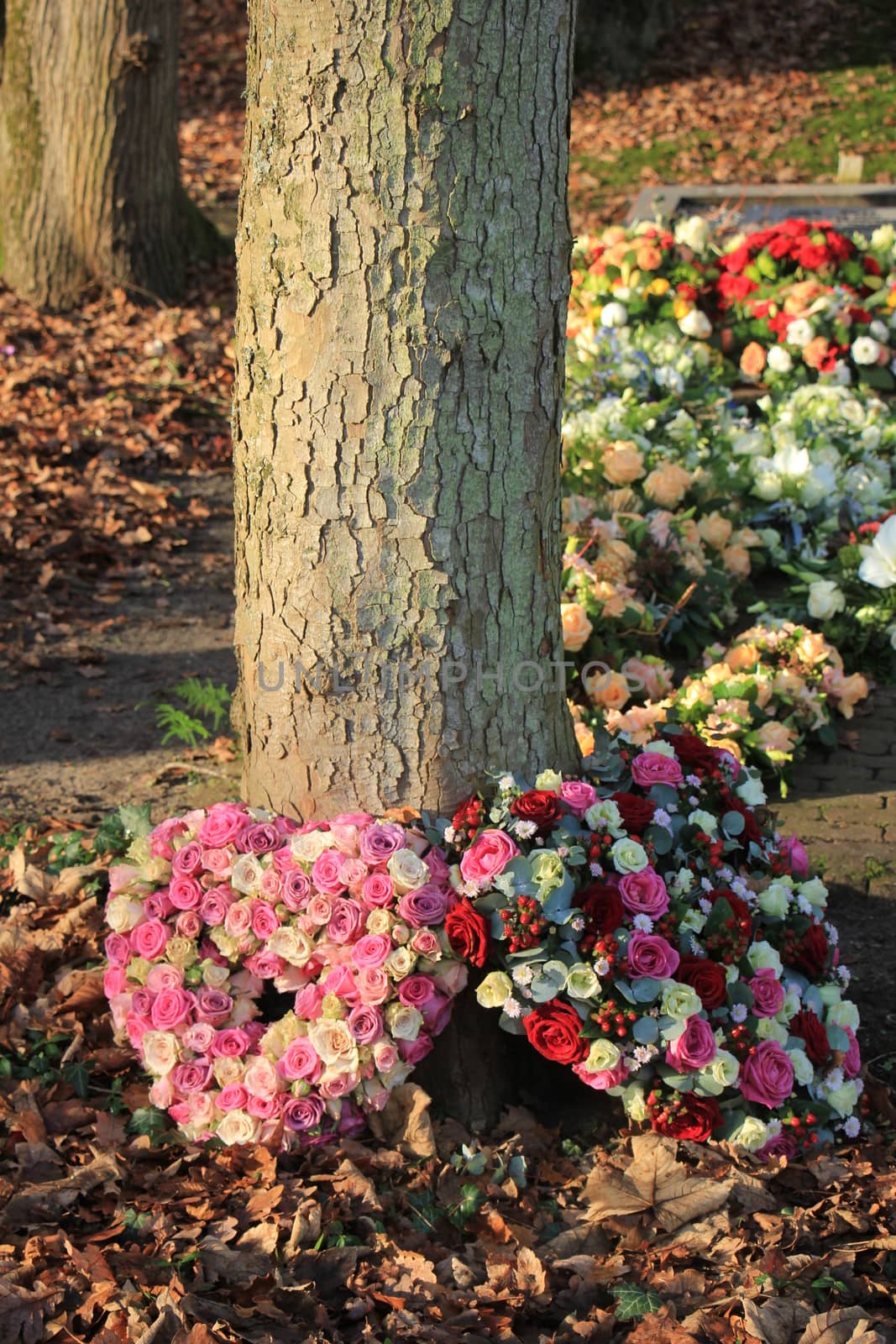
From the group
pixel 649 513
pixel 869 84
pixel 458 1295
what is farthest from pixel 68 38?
pixel 869 84

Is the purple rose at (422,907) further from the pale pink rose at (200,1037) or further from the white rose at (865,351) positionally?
the white rose at (865,351)

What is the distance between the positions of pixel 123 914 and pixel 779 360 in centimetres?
492

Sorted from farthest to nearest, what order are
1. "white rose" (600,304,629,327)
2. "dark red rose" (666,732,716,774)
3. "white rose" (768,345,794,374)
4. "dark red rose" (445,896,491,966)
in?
"white rose" (600,304,629,327) < "white rose" (768,345,794,374) < "dark red rose" (666,732,716,774) < "dark red rose" (445,896,491,966)

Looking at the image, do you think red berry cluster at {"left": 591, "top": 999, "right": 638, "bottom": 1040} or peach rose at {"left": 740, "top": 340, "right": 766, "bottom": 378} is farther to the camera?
peach rose at {"left": 740, "top": 340, "right": 766, "bottom": 378}

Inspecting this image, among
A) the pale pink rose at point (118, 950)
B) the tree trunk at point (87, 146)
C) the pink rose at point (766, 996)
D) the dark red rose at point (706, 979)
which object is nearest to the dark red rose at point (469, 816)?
the dark red rose at point (706, 979)

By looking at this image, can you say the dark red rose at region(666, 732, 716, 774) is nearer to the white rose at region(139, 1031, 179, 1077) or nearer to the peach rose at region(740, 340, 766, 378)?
the white rose at region(139, 1031, 179, 1077)

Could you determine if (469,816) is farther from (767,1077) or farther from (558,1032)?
(767,1077)

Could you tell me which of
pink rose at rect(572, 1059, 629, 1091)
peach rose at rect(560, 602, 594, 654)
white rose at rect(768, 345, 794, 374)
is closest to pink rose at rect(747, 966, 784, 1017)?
pink rose at rect(572, 1059, 629, 1091)

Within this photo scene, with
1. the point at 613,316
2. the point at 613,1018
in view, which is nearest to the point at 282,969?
the point at 613,1018

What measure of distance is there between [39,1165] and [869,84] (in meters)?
16.1

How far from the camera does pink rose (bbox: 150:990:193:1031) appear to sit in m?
2.79

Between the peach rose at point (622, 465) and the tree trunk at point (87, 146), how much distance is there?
4891mm

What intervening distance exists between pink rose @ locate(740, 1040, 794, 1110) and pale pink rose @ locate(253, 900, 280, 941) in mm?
991

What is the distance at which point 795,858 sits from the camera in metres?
3.16
